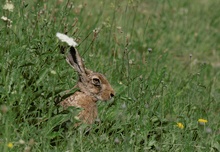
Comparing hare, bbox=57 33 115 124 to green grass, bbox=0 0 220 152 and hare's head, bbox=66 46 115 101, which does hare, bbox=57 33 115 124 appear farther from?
green grass, bbox=0 0 220 152

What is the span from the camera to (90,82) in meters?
5.98

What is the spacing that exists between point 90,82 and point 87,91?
0.10 m

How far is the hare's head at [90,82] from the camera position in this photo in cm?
589

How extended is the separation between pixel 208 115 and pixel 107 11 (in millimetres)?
3771

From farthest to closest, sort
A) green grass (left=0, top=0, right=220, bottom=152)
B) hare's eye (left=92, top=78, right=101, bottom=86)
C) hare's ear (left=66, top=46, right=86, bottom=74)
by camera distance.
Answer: hare's eye (left=92, top=78, right=101, bottom=86)
hare's ear (left=66, top=46, right=86, bottom=74)
green grass (left=0, top=0, right=220, bottom=152)

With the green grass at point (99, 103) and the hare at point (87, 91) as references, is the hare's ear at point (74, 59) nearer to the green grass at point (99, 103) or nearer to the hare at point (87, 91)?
the hare at point (87, 91)

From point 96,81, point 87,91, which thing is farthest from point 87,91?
point 96,81

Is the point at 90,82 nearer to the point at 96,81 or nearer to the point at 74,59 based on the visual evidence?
the point at 96,81

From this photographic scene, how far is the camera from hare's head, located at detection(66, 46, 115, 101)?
5.89 metres

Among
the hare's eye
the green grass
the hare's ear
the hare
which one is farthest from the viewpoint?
the hare's eye

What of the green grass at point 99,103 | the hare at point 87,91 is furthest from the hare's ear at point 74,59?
the green grass at point 99,103

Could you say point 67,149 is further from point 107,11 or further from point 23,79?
point 107,11

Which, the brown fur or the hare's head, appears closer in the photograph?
the brown fur

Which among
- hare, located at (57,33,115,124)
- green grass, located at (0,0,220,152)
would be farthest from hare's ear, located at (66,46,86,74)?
green grass, located at (0,0,220,152)
